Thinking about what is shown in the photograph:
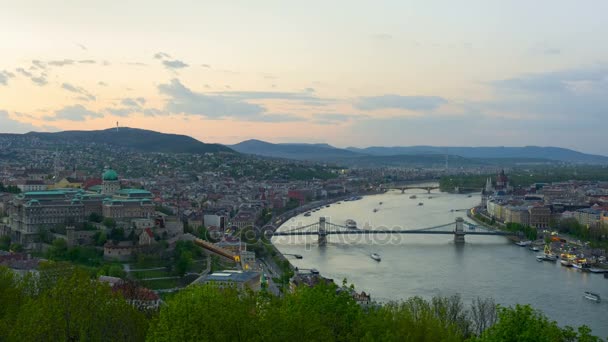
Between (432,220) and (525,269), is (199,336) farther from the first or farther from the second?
(432,220)

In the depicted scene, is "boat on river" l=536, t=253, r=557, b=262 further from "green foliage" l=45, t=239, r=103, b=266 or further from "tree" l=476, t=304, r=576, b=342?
"tree" l=476, t=304, r=576, b=342

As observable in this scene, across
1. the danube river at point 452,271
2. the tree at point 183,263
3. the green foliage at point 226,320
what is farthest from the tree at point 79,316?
the tree at point 183,263

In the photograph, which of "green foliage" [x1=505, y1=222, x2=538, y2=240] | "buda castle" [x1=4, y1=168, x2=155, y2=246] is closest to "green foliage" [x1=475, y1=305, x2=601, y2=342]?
"buda castle" [x1=4, y1=168, x2=155, y2=246]

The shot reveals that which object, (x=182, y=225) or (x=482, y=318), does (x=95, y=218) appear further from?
(x=482, y=318)

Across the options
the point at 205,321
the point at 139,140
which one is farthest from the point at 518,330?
the point at 139,140

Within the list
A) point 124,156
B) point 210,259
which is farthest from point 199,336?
point 124,156

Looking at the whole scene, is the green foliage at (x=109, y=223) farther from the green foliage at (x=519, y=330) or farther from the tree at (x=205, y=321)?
the green foliage at (x=519, y=330)
